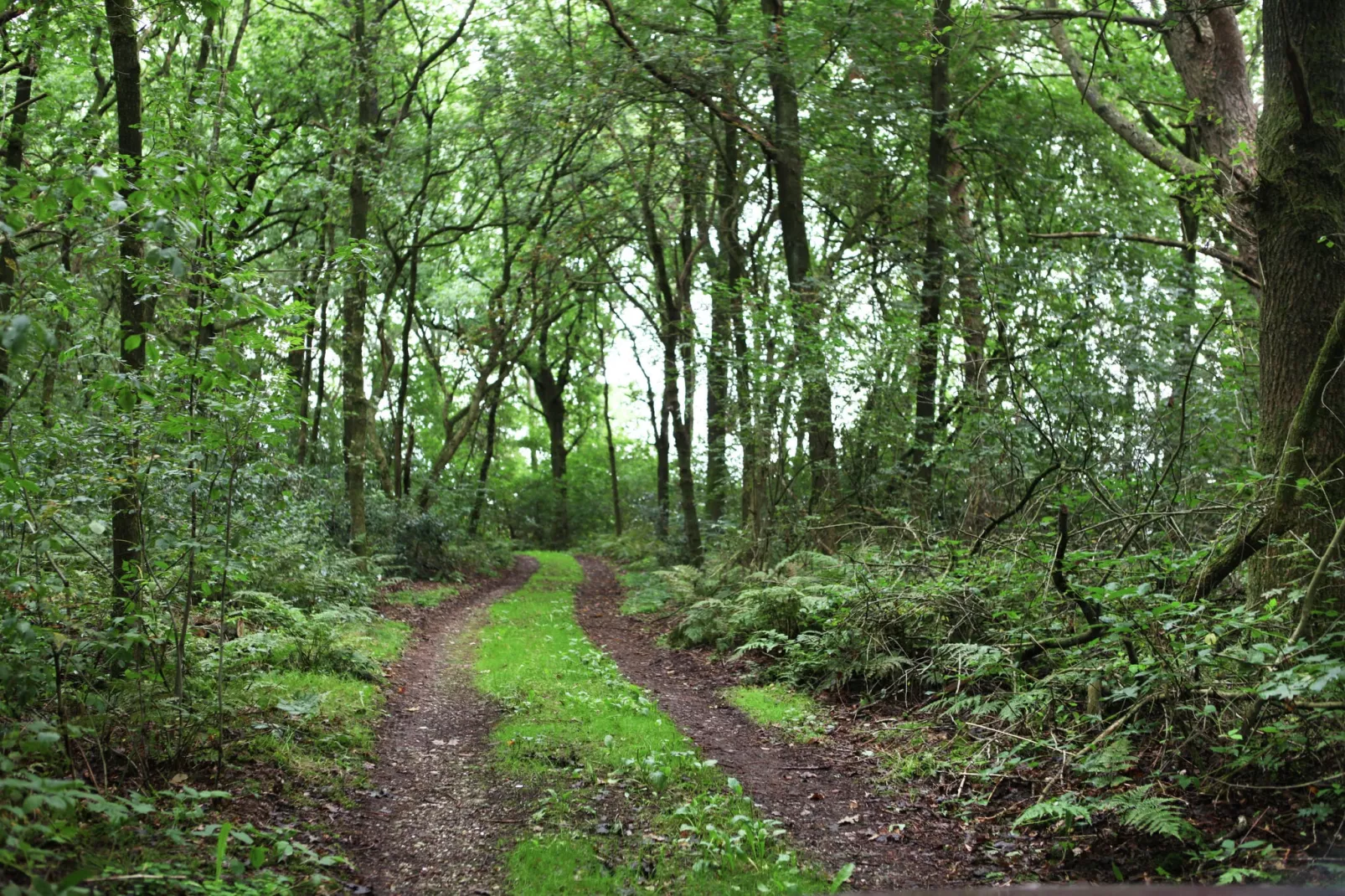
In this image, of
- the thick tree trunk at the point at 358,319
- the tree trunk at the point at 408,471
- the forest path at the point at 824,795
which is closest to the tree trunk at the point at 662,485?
the tree trunk at the point at 408,471

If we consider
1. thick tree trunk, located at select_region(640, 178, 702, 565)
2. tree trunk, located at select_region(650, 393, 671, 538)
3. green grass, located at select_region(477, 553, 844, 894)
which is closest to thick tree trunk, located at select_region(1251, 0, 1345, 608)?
green grass, located at select_region(477, 553, 844, 894)

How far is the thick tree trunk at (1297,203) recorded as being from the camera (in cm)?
565

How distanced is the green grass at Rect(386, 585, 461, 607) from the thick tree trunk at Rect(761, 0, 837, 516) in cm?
703

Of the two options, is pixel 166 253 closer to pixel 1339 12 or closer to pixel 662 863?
pixel 662 863

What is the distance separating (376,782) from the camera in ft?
20.0

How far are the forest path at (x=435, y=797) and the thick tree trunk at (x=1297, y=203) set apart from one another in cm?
539

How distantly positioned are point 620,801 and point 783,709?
2.93 metres

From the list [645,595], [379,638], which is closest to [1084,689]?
[379,638]

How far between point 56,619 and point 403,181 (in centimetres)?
1526

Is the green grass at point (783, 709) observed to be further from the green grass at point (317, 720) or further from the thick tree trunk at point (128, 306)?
the thick tree trunk at point (128, 306)

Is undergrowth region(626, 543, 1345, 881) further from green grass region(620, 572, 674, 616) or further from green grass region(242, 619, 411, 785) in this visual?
green grass region(620, 572, 674, 616)

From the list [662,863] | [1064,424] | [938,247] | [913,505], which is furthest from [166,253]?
[938,247]

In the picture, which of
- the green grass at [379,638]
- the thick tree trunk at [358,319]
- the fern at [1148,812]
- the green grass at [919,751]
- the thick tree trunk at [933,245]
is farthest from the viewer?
the thick tree trunk at [358,319]

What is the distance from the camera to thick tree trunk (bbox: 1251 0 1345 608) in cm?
565
